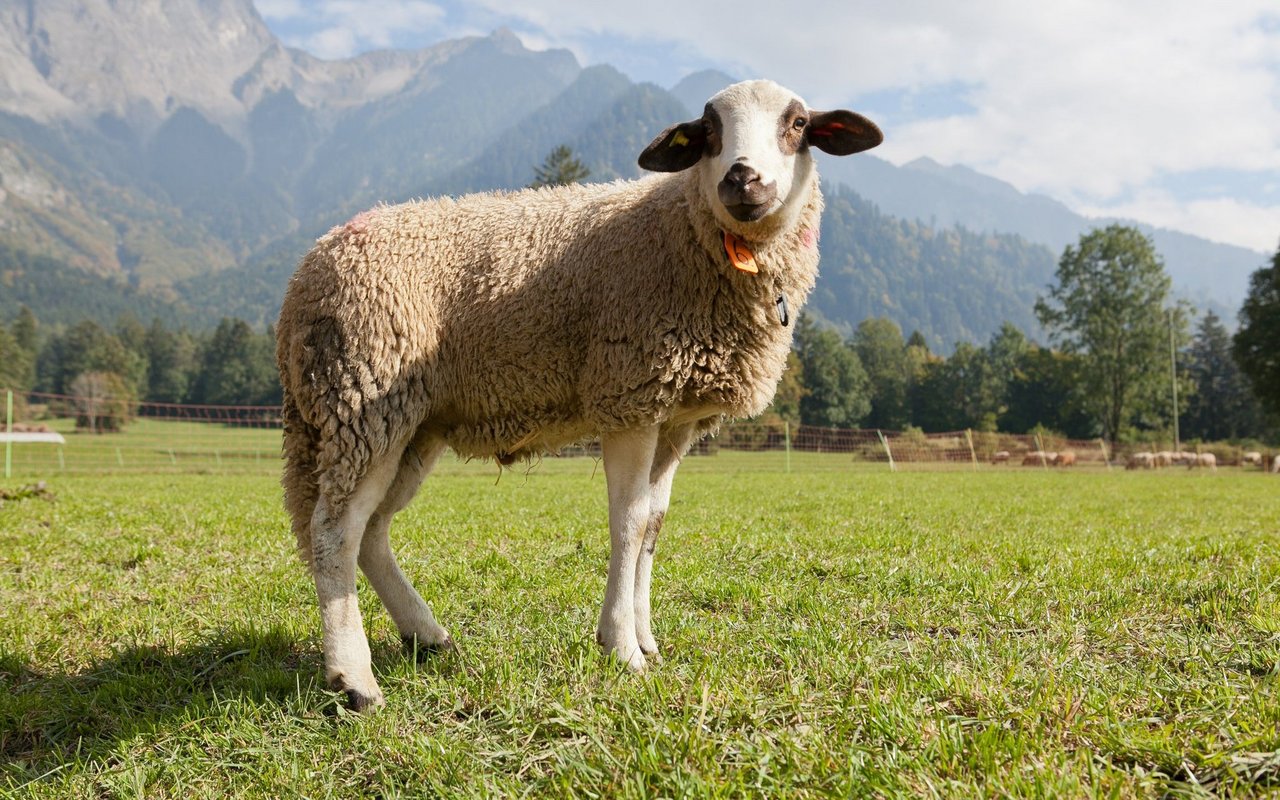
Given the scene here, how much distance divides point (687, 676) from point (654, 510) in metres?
0.96

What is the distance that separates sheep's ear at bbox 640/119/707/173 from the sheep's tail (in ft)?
6.72

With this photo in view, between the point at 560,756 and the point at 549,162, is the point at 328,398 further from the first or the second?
the point at 549,162

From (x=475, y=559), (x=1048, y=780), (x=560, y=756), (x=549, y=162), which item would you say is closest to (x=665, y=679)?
(x=560, y=756)

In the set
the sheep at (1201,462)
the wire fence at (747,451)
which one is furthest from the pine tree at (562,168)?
the sheep at (1201,462)

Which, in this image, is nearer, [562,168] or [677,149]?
[677,149]

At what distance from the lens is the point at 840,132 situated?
383 cm

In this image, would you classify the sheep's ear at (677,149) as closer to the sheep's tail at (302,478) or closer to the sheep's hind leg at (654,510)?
the sheep's hind leg at (654,510)

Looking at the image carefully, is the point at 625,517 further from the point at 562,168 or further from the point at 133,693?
the point at 562,168

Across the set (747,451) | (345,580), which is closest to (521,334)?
(345,580)

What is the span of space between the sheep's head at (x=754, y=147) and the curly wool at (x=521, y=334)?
0.50ft

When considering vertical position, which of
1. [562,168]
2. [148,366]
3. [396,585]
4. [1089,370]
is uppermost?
[562,168]

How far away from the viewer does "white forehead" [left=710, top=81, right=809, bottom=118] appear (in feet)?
11.4

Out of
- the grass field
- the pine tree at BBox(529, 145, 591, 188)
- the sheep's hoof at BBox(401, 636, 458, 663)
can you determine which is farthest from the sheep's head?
the pine tree at BBox(529, 145, 591, 188)

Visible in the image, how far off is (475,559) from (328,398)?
8.42 ft
